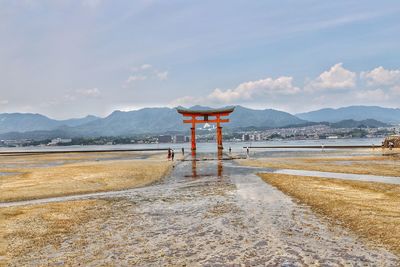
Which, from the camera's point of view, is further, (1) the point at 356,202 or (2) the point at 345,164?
(2) the point at 345,164

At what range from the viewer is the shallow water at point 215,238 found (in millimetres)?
10258

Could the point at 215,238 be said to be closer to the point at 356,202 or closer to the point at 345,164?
the point at 356,202

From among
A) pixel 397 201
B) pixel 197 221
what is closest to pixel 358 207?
pixel 397 201

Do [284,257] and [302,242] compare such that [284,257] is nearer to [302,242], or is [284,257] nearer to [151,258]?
[302,242]

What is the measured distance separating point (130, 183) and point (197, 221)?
15984 millimetres

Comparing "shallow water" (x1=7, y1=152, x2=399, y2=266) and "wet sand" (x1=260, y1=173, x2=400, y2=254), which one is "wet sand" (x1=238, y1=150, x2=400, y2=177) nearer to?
"wet sand" (x1=260, y1=173, x2=400, y2=254)

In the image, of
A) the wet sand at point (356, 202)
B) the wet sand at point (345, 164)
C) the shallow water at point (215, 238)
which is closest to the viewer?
the shallow water at point (215, 238)

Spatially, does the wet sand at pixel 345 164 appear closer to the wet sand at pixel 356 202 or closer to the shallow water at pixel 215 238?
the wet sand at pixel 356 202

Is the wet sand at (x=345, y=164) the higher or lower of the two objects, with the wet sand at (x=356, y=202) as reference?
lower

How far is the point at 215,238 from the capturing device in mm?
12547

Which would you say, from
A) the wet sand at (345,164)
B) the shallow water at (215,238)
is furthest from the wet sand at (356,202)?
the wet sand at (345,164)

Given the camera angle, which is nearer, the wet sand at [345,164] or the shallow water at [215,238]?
the shallow water at [215,238]

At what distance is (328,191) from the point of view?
22281 mm

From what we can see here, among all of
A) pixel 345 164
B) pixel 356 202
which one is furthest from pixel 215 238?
pixel 345 164
